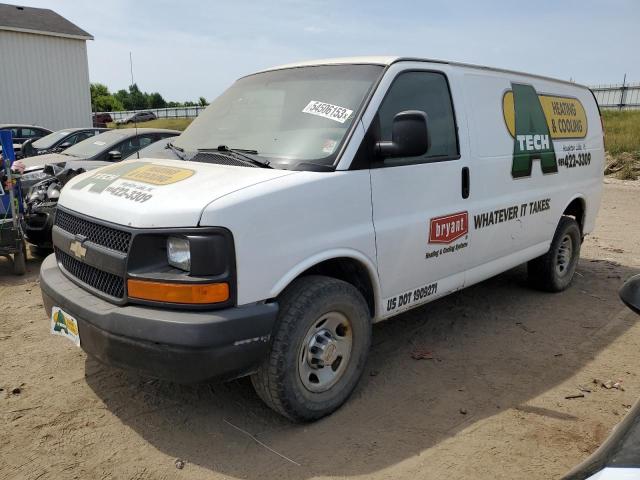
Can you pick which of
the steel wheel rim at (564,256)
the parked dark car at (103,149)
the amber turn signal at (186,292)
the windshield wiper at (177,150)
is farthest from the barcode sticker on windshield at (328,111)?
the parked dark car at (103,149)

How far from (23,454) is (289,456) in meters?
1.45

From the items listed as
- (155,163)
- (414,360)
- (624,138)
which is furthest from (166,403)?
(624,138)

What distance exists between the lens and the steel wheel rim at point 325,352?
10.5ft

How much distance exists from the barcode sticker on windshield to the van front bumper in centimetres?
129

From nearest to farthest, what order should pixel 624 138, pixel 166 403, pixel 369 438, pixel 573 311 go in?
pixel 369 438 < pixel 166 403 < pixel 573 311 < pixel 624 138

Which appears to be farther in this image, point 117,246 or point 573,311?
point 573,311

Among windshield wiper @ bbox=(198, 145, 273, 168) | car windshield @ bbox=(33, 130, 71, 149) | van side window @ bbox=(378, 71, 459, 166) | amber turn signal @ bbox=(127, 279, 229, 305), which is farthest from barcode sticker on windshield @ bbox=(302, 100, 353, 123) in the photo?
car windshield @ bbox=(33, 130, 71, 149)

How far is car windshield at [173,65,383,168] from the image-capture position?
339 cm

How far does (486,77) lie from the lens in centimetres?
455

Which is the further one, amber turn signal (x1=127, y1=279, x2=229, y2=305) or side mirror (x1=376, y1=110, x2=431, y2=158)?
side mirror (x1=376, y1=110, x2=431, y2=158)

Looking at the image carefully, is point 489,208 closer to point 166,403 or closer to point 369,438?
point 369,438

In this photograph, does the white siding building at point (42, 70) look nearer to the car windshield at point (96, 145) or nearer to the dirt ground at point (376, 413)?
the car windshield at point (96, 145)

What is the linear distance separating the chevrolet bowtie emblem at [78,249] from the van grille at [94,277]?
0.20ft

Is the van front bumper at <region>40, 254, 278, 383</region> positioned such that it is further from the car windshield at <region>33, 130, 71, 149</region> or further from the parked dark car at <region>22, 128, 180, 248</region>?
the car windshield at <region>33, 130, 71, 149</region>
